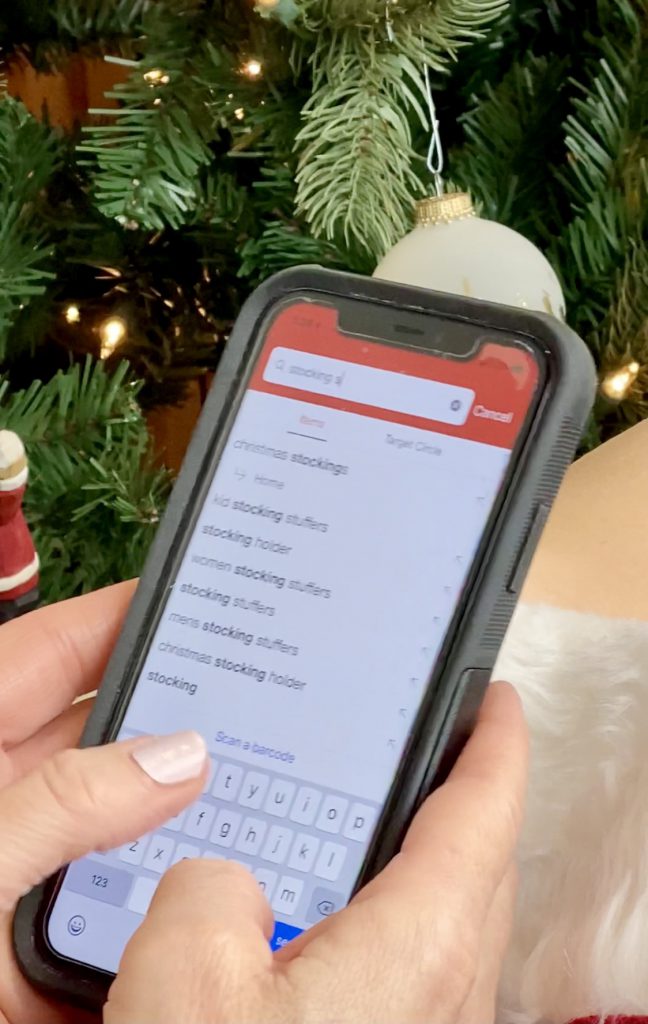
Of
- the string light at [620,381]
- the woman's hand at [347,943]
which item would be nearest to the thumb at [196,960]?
the woman's hand at [347,943]

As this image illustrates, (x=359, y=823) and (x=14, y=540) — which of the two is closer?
(x=359, y=823)

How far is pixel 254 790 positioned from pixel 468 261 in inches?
9.2

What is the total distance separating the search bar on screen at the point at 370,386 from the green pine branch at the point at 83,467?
0.52 feet

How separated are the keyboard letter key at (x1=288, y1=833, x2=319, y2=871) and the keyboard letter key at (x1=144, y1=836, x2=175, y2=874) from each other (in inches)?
1.7

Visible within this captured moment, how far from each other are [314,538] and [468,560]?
0.06 metres

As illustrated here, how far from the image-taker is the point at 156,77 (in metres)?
0.43

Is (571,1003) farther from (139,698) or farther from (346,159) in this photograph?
(346,159)

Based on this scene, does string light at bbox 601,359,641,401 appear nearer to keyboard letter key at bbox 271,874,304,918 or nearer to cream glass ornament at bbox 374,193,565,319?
cream glass ornament at bbox 374,193,565,319

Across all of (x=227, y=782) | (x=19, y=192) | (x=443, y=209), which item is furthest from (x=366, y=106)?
(x=227, y=782)

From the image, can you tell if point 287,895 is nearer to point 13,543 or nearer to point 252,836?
point 252,836

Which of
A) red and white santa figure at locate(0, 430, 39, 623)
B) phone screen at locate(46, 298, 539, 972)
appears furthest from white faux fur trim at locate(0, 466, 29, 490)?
phone screen at locate(46, 298, 539, 972)

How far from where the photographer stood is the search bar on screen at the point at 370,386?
0.33 m

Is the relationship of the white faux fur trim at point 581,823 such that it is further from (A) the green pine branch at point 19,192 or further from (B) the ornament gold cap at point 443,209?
(A) the green pine branch at point 19,192

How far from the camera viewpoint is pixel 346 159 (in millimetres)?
412
